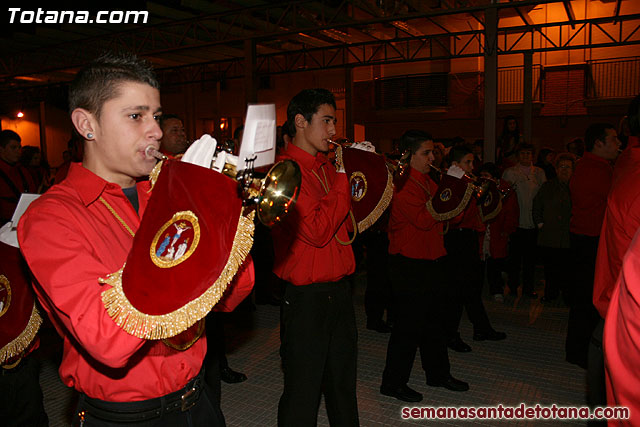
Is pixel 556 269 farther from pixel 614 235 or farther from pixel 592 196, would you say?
pixel 614 235

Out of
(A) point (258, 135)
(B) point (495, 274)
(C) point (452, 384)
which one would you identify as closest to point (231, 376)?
(C) point (452, 384)

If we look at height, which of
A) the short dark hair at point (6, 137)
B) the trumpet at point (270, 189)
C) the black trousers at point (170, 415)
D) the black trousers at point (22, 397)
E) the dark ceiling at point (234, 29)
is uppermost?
the dark ceiling at point (234, 29)

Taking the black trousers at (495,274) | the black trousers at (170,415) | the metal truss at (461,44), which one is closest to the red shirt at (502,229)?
the black trousers at (495,274)

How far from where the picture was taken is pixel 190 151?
1.37 meters

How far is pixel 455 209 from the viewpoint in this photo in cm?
410

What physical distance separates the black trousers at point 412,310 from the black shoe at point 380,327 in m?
1.43

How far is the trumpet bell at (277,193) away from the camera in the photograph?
1.46 m

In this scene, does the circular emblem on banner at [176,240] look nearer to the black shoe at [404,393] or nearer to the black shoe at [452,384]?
the black shoe at [404,393]

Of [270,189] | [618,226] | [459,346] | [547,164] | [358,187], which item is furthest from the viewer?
[547,164]

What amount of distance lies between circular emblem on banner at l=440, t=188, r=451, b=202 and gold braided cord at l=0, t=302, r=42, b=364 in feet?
9.72

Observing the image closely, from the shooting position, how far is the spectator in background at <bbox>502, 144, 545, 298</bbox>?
657cm

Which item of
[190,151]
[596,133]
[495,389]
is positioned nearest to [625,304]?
[190,151]

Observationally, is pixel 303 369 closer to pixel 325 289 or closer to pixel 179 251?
pixel 325 289

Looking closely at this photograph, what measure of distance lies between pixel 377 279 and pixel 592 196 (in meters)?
2.29
